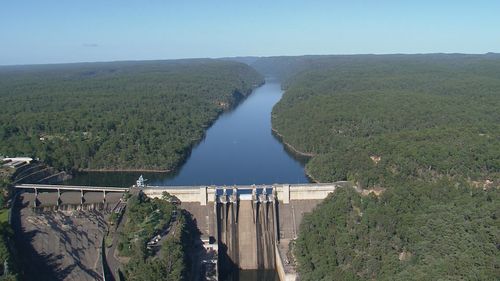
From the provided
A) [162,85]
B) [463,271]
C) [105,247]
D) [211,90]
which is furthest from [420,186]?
[162,85]

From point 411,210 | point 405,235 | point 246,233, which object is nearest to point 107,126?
point 246,233

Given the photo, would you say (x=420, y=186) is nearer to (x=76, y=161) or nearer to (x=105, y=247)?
(x=105, y=247)

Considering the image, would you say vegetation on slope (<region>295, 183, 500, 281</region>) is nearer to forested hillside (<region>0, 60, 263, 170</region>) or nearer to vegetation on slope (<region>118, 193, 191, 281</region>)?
vegetation on slope (<region>118, 193, 191, 281</region>)

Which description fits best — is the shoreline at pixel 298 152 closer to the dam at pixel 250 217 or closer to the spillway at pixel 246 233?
the dam at pixel 250 217

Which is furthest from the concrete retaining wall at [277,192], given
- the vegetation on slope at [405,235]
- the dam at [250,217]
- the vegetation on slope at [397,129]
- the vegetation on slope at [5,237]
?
the vegetation on slope at [5,237]

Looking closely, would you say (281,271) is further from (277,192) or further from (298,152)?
(298,152)

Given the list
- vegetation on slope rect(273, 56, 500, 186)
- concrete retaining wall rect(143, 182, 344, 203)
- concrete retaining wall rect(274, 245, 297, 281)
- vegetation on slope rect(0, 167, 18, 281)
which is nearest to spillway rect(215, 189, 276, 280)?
concrete retaining wall rect(274, 245, 297, 281)

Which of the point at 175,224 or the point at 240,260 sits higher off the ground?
the point at 175,224
